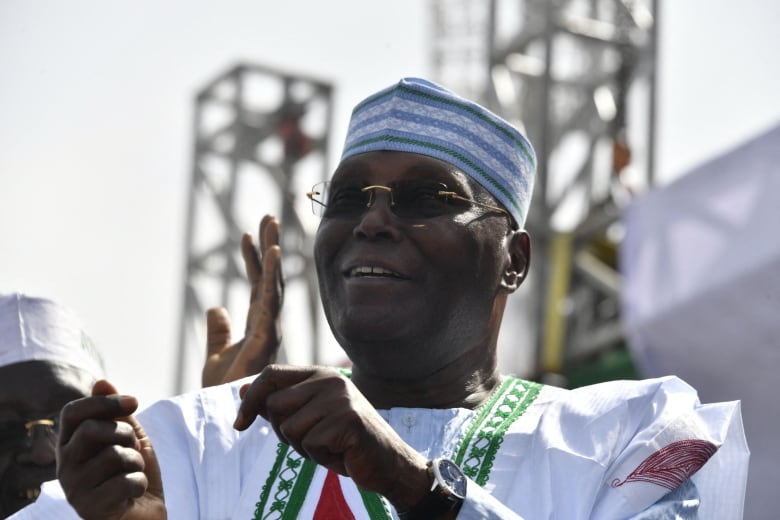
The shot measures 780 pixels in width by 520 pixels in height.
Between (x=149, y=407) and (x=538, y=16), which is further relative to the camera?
(x=538, y=16)

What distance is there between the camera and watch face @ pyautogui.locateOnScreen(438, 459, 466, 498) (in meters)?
2.45

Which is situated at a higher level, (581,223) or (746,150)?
(746,150)

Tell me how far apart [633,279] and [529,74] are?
3397mm

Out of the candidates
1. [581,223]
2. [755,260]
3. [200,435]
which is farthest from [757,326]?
[581,223]

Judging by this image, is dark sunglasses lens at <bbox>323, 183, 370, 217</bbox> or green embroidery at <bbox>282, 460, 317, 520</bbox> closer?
green embroidery at <bbox>282, 460, 317, 520</bbox>

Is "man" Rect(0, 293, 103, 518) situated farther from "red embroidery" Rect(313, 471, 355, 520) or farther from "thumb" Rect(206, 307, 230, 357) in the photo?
"red embroidery" Rect(313, 471, 355, 520)

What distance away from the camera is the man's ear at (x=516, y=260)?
11.0ft

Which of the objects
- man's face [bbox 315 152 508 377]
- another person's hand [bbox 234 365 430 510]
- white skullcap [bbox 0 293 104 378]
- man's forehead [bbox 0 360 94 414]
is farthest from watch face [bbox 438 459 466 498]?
white skullcap [bbox 0 293 104 378]

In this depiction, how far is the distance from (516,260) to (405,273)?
50 centimetres

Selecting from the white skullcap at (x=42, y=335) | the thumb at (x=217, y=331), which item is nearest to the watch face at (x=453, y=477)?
the thumb at (x=217, y=331)

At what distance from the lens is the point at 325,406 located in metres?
2.25

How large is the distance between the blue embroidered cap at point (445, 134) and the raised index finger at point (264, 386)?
41.7 inches

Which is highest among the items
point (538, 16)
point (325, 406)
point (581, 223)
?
point (538, 16)

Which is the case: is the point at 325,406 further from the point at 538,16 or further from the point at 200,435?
the point at 538,16
